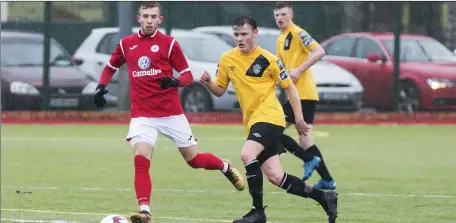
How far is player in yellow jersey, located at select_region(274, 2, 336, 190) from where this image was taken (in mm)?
12781

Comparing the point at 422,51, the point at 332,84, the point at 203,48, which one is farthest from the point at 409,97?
the point at 203,48

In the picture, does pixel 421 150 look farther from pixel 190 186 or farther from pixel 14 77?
pixel 14 77

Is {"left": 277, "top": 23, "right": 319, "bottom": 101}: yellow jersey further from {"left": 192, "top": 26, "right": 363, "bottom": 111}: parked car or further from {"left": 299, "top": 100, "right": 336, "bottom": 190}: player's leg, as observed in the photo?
{"left": 192, "top": 26, "right": 363, "bottom": 111}: parked car

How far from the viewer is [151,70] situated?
10.3 metres

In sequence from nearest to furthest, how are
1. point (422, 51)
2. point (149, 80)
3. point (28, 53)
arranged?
point (149, 80)
point (422, 51)
point (28, 53)

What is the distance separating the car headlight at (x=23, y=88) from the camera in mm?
25094

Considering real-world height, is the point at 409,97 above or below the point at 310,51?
below

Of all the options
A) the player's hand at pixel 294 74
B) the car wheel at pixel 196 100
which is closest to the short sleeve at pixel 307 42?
the player's hand at pixel 294 74

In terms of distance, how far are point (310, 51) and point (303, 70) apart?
366mm

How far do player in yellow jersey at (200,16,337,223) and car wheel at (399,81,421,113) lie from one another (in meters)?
15.0

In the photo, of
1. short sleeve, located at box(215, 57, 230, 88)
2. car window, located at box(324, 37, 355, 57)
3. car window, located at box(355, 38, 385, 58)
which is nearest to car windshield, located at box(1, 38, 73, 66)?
car window, located at box(324, 37, 355, 57)

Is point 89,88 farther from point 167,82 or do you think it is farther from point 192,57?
point 167,82

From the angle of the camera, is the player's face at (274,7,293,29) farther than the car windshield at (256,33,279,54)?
No

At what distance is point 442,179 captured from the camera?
46.6 ft
